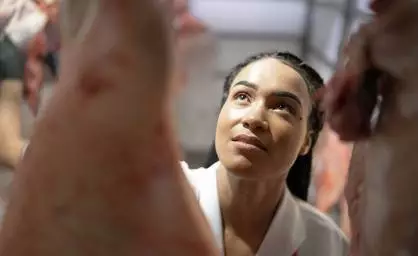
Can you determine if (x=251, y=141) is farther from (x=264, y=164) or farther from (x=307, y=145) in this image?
(x=307, y=145)

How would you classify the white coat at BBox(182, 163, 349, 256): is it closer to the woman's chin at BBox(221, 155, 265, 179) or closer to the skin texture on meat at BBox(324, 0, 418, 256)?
the woman's chin at BBox(221, 155, 265, 179)

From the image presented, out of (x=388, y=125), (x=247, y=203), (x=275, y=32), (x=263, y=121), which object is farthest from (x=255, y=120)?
(x=275, y=32)

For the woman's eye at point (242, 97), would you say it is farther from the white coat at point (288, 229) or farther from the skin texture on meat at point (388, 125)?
the skin texture on meat at point (388, 125)

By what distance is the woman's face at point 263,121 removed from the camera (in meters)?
0.70

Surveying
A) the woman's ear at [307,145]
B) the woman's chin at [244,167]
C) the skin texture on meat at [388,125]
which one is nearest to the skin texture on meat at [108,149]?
the skin texture on meat at [388,125]

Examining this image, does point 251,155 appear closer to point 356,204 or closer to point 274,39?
point 356,204

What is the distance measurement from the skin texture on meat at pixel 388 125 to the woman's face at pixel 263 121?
0.87 ft

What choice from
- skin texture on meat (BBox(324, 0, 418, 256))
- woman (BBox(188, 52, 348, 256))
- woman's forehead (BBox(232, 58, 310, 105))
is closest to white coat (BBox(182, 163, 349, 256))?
woman (BBox(188, 52, 348, 256))

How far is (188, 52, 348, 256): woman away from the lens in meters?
0.71

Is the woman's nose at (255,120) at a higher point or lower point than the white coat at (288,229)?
higher

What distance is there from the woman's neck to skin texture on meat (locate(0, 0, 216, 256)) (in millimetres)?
369

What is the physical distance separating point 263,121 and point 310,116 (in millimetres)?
86

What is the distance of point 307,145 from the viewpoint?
825 millimetres

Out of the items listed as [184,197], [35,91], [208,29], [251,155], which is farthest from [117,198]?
[35,91]
